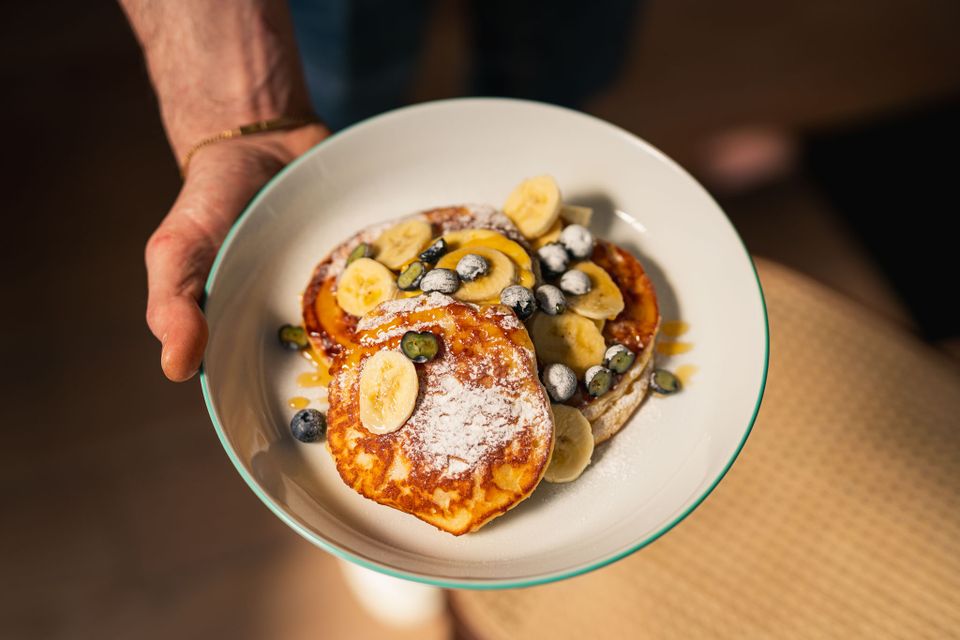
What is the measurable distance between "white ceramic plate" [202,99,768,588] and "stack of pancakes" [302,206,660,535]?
8 cm

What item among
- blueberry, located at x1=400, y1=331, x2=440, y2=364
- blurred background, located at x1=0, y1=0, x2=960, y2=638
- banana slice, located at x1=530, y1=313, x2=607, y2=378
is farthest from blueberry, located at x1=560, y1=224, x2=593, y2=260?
blurred background, located at x1=0, y1=0, x2=960, y2=638

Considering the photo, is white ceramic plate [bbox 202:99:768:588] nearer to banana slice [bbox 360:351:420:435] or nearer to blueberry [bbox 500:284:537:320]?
banana slice [bbox 360:351:420:435]

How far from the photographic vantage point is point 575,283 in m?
1.36

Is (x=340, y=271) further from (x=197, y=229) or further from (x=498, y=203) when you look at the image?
(x=498, y=203)

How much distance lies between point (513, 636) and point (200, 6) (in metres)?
1.43

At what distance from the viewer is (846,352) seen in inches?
68.7

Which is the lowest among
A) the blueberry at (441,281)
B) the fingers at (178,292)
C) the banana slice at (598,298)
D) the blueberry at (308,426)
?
the blueberry at (308,426)

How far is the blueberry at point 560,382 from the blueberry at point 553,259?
0.67 ft

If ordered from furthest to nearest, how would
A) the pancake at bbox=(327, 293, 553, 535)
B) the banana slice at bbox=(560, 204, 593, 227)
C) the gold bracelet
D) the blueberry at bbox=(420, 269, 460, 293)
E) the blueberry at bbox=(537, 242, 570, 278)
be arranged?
1. the gold bracelet
2. the banana slice at bbox=(560, 204, 593, 227)
3. the blueberry at bbox=(537, 242, 570, 278)
4. the blueberry at bbox=(420, 269, 460, 293)
5. the pancake at bbox=(327, 293, 553, 535)

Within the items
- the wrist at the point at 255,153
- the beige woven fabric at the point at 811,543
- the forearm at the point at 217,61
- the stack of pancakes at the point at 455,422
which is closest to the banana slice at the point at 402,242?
the stack of pancakes at the point at 455,422

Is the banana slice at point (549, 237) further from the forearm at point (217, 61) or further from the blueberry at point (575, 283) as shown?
the forearm at point (217, 61)

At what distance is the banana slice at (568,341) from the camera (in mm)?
1359

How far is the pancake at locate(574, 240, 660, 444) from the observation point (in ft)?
4.48

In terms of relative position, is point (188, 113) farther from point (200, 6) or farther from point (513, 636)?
point (513, 636)
